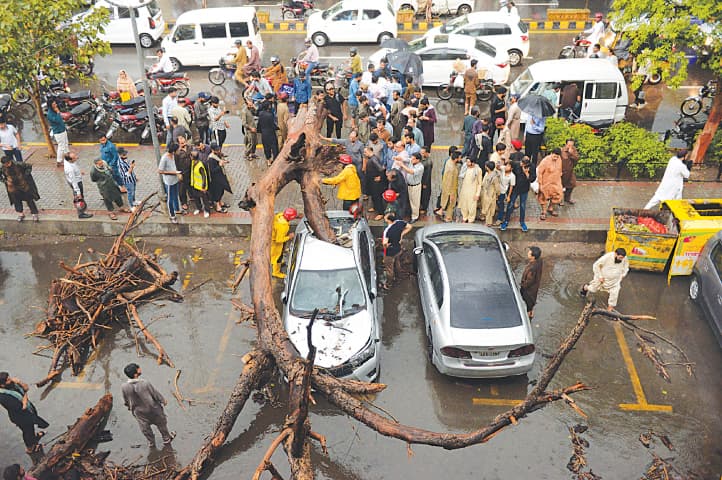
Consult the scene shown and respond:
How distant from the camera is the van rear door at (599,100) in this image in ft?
55.5

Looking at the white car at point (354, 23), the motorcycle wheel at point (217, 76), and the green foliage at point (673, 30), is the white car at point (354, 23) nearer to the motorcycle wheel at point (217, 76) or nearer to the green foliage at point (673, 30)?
the motorcycle wheel at point (217, 76)

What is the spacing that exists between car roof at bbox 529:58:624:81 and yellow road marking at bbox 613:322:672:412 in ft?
27.1

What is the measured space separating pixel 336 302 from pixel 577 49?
1551 centimetres

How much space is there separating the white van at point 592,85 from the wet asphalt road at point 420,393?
628 cm

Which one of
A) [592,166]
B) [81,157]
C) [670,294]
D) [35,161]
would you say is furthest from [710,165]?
[35,161]

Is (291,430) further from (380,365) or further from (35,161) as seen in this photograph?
(35,161)

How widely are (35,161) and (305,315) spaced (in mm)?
10124

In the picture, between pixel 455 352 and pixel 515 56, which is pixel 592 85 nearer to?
pixel 515 56

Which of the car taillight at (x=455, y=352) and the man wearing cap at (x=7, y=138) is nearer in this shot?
the car taillight at (x=455, y=352)

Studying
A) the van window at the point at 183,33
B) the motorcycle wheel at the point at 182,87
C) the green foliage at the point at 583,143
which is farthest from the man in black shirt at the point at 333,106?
the van window at the point at 183,33

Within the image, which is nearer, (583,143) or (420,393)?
(420,393)

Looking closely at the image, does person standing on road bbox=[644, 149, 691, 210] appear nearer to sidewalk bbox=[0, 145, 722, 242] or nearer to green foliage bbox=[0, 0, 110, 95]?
sidewalk bbox=[0, 145, 722, 242]

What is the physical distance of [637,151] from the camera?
1495 centimetres

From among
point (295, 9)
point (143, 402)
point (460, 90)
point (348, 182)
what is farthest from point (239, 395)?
point (295, 9)
